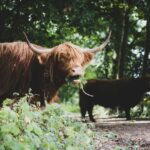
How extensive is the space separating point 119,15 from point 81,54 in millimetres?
10881

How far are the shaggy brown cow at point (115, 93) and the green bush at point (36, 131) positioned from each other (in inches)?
309

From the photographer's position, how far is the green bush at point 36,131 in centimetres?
462

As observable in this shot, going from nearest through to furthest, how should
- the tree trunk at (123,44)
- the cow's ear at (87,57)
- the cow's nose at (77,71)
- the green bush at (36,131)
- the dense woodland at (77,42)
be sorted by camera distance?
the green bush at (36,131) → the dense woodland at (77,42) → the cow's nose at (77,71) → the cow's ear at (87,57) → the tree trunk at (123,44)

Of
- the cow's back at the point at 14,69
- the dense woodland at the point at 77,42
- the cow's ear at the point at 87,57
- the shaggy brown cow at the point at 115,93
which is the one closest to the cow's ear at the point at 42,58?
the cow's back at the point at 14,69

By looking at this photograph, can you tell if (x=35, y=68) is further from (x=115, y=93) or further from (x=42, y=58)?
(x=115, y=93)

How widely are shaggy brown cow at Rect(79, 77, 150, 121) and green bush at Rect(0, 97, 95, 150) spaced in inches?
309

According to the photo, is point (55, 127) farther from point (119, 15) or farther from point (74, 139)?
point (119, 15)

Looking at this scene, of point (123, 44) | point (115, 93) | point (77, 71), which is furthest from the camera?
point (123, 44)

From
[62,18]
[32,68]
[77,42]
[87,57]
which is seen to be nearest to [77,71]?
[87,57]

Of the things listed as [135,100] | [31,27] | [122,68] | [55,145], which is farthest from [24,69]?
[122,68]

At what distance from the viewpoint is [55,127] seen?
598 centimetres

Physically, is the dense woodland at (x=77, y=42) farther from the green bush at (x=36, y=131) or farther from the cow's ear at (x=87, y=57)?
the cow's ear at (x=87, y=57)

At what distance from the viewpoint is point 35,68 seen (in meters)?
7.94

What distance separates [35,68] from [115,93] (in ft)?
24.5
